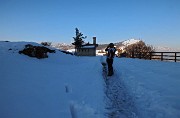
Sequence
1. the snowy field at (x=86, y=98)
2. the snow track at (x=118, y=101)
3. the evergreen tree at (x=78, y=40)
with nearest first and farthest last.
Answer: the snowy field at (x=86, y=98) < the snow track at (x=118, y=101) < the evergreen tree at (x=78, y=40)

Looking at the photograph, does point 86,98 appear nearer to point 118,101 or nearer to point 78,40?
point 118,101

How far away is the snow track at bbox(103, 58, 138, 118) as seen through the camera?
8992 mm

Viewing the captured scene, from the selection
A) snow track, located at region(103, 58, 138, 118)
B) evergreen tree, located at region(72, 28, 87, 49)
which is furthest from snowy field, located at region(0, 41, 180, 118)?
evergreen tree, located at region(72, 28, 87, 49)

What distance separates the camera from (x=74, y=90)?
1246 cm

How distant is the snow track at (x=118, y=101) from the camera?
899cm

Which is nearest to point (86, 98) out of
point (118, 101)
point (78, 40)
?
point (118, 101)

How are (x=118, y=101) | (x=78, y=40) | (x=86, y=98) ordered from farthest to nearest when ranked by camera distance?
1. (x=78, y=40)
2. (x=86, y=98)
3. (x=118, y=101)

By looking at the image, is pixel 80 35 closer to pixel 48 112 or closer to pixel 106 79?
pixel 106 79

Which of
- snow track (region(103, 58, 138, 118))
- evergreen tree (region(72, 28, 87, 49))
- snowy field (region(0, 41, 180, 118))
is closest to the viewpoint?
snowy field (region(0, 41, 180, 118))

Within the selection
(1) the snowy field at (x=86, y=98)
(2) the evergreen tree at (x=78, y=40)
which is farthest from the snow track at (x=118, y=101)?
(2) the evergreen tree at (x=78, y=40)

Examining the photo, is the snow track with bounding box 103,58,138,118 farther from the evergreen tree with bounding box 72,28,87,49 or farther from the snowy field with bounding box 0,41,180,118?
the evergreen tree with bounding box 72,28,87,49

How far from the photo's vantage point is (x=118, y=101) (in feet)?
34.5

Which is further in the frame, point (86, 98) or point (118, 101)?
point (86, 98)

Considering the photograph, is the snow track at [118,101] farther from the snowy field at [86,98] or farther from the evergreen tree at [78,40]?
the evergreen tree at [78,40]
